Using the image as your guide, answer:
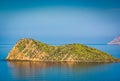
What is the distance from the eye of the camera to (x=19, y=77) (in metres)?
141

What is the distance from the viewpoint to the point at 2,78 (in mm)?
140125

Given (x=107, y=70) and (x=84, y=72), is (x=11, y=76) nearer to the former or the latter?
(x=84, y=72)

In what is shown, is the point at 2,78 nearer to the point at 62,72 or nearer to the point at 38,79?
the point at 38,79

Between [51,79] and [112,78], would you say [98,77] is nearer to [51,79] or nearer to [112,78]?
[112,78]

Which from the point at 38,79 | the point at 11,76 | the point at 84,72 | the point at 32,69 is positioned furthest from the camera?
the point at 32,69

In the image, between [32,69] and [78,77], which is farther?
[32,69]

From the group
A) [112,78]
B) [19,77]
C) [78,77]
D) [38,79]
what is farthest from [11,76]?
[112,78]

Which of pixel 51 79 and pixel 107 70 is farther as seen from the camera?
pixel 107 70

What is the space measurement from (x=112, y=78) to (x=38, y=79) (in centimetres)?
2671

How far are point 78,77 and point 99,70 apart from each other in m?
25.6

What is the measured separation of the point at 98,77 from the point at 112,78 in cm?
528

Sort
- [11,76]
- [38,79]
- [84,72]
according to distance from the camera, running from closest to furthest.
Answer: [38,79] → [11,76] → [84,72]

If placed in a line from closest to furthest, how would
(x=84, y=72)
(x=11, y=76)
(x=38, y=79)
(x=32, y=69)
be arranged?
(x=38, y=79), (x=11, y=76), (x=84, y=72), (x=32, y=69)

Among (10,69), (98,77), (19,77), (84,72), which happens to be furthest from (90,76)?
(10,69)
